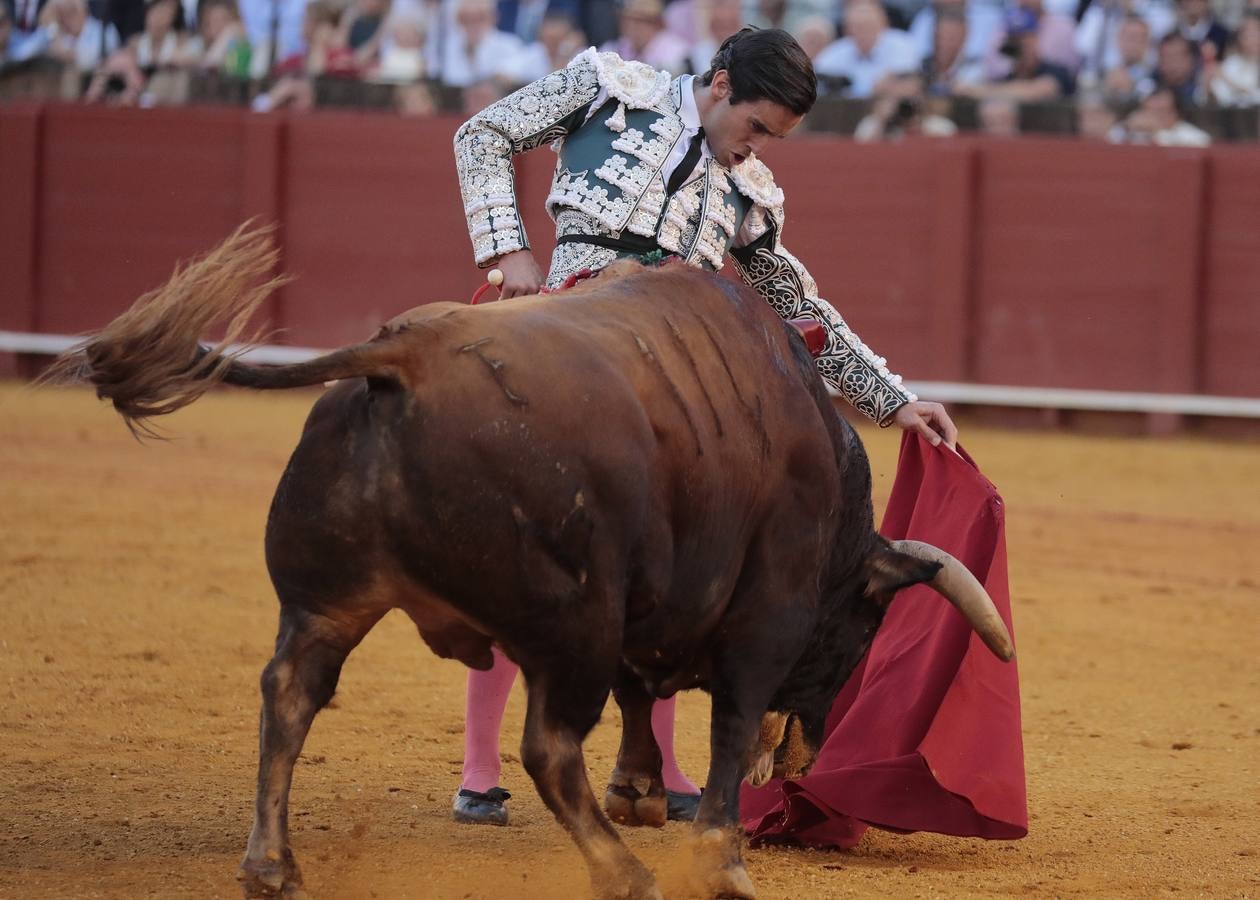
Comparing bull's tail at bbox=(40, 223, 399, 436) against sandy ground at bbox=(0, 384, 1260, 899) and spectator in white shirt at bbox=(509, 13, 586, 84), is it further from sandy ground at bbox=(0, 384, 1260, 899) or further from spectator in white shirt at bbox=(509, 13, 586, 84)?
spectator in white shirt at bbox=(509, 13, 586, 84)

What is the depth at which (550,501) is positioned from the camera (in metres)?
2.13

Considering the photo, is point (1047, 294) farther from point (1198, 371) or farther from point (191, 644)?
point (191, 644)

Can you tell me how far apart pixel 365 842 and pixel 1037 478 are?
533 cm

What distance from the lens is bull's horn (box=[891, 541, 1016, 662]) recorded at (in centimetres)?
276

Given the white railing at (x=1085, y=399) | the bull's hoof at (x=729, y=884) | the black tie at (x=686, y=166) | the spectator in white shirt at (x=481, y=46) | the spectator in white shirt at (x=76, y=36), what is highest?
the black tie at (x=686, y=166)

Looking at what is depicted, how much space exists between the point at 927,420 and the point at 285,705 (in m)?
1.33

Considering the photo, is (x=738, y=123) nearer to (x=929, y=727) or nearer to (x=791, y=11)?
(x=929, y=727)

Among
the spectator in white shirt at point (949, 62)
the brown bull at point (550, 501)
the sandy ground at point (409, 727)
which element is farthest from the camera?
the spectator in white shirt at point (949, 62)

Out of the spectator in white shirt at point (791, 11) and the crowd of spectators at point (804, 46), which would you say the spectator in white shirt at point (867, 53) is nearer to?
the crowd of spectators at point (804, 46)

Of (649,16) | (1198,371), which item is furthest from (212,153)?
(1198,371)

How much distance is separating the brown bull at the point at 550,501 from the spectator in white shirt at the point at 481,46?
718 centimetres

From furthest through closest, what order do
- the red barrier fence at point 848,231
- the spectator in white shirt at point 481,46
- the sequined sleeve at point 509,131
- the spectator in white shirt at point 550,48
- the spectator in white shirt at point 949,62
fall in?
the spectator in white shirt at point 481,46 < the spectator in white shirt at point 550,48 < the red barrier fence at point 848,231 < the spectator in white shirt at point 949,62 < the sequined sleeve at point 509,131

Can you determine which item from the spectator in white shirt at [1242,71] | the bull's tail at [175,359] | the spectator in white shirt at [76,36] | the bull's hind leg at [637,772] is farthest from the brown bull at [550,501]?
the spectator in white shirt at [76,36]

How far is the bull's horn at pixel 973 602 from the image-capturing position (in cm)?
276
